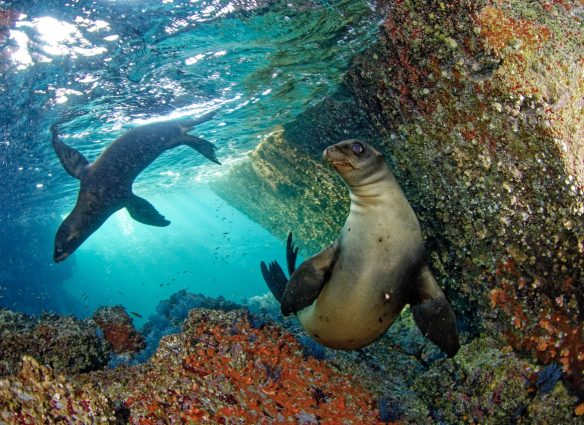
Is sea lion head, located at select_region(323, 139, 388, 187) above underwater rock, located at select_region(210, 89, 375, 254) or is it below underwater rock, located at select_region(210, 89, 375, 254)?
above

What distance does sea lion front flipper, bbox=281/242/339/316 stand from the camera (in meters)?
3.15

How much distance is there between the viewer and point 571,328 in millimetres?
3668

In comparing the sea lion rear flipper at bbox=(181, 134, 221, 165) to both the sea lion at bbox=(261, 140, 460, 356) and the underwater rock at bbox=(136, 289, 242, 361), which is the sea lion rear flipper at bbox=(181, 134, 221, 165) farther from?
the sea lion at bbox=(261, 140, 460, 356)

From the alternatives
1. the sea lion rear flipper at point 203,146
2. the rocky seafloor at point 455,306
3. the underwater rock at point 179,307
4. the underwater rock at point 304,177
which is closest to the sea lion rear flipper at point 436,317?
the rocky seafloor at point 455,306

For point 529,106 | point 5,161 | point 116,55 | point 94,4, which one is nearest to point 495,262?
point 529,106

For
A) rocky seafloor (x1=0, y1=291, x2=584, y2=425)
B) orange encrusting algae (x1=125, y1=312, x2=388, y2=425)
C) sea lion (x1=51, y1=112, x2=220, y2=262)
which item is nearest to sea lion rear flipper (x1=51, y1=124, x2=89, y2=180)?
sea lion (x1=51, y1=112, x2=220, y2=262)

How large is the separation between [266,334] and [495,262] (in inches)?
105

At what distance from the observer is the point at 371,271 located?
306 centimetres

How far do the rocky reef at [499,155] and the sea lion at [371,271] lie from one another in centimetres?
139

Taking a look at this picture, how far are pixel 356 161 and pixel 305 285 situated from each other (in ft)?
3.74

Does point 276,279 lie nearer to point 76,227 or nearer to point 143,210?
point 76,227

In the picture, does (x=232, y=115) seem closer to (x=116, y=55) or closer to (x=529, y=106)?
(x=116, y=55)

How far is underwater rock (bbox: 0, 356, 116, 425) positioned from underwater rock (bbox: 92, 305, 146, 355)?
2235 millimetres

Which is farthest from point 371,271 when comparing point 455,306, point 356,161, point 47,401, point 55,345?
point 55,345
